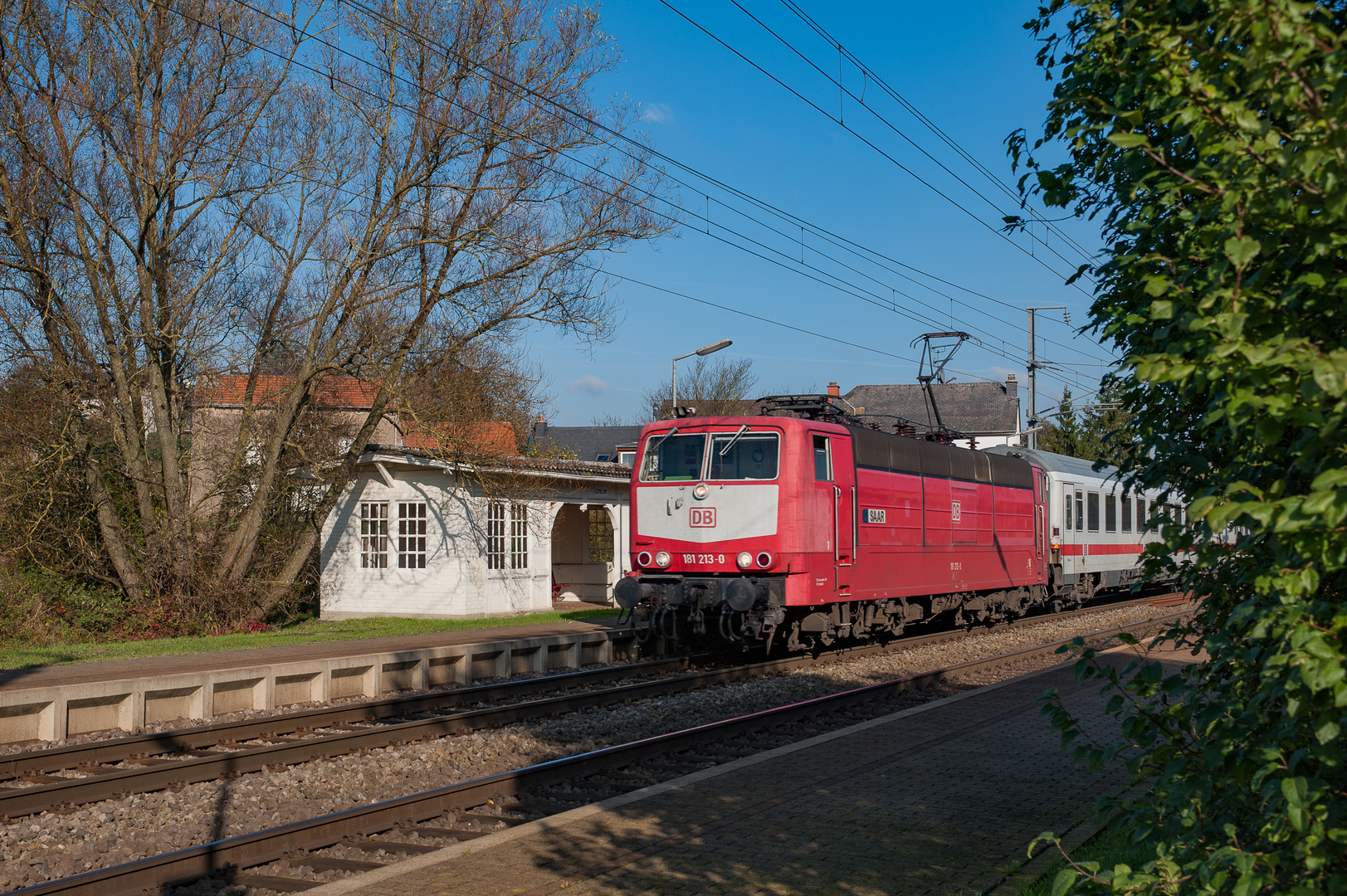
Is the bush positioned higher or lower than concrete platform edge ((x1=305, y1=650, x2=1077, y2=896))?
higher

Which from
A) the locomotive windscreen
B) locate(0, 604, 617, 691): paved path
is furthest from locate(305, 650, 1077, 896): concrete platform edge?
locate(0, 604, 617, 691): paved path

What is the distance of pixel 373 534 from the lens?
23.8 m

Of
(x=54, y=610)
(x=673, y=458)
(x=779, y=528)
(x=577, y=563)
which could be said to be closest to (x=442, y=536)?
(x=577, y=563)

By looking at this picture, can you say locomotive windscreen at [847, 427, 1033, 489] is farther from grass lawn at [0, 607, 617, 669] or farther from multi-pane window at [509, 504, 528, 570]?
multi-pane window at [509, 504, 528, 570]

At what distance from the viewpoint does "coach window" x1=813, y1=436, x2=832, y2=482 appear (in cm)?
1480

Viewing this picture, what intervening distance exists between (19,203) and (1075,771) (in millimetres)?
18854

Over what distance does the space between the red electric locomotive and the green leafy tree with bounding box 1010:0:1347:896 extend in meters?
11.0

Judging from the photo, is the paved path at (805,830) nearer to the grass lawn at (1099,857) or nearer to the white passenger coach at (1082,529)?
the grass lawn at (1099,857)

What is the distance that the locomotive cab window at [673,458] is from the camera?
15.2 meters

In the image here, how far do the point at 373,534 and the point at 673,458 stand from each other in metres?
10.7

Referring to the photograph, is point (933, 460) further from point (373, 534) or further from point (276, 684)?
point (373, 534)

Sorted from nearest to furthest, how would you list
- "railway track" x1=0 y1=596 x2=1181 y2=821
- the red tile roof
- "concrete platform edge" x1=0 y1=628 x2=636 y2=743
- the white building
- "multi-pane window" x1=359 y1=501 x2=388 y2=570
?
"railway track" x1=0 y1=596 x2=1181 y2=821, "concrete platform edge" x1=0 y1=628 x2=636 y2=743, the red tile roof, the white building, "multi-pane window" x1=359 y1=501 x2=388 y2=570

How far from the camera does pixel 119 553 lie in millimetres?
20656

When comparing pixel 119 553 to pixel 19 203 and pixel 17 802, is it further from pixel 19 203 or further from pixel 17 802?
pixel 17 802
